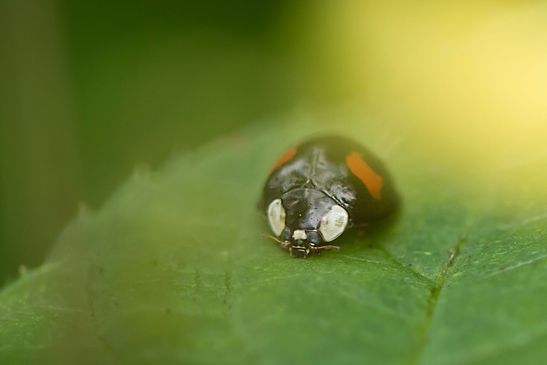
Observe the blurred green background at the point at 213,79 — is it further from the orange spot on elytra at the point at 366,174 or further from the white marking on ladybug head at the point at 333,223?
the white marking on ladybug head at the point at 333,223

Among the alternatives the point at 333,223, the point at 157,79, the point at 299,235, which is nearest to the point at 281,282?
the point at 299,235

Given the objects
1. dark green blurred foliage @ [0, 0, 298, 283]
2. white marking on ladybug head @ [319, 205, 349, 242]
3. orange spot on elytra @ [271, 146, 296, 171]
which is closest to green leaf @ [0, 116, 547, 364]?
white marking on ladybug head @ [319, 205, 349, 242]

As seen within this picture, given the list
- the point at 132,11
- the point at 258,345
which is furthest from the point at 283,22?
the point at 258,345

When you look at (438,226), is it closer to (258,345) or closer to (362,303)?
(362,303)

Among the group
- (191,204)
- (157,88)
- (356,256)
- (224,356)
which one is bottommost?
(224,356)

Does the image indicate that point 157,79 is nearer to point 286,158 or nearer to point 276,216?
point 286,158

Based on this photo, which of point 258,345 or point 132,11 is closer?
point 258,345

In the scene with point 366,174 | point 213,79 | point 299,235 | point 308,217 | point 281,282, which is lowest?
point 281,282

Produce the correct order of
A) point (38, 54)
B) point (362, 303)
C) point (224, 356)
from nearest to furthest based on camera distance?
point (224, 356), point (362, 303), point (38, 54)
